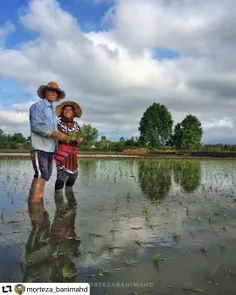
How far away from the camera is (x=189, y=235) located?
3436 mm

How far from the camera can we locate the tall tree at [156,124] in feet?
163

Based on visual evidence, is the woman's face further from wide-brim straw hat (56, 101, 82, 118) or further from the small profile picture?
the small profile picture

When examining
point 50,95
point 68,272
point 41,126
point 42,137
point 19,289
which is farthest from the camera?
point 50,95

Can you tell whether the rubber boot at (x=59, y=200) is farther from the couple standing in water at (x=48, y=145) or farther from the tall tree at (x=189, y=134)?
the tall tree at (x=189, y=134)

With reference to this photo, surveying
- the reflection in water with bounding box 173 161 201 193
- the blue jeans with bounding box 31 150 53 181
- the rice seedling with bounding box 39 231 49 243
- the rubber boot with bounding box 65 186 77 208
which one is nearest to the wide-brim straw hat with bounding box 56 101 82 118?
the blue jeans with bounding box 31 150 53 181

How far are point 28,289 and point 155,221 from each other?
2.25 metres

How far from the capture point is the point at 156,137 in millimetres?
49250

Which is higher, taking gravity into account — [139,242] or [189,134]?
[189,134]

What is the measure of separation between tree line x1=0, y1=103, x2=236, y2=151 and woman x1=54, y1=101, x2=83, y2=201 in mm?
33717

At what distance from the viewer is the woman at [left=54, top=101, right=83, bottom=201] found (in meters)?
6.03

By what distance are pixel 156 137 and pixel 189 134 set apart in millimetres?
6272

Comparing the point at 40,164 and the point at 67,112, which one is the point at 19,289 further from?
the point at 67,112

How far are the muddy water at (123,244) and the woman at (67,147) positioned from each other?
74 centimetres

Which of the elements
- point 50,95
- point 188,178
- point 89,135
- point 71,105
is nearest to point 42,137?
point 50,95
